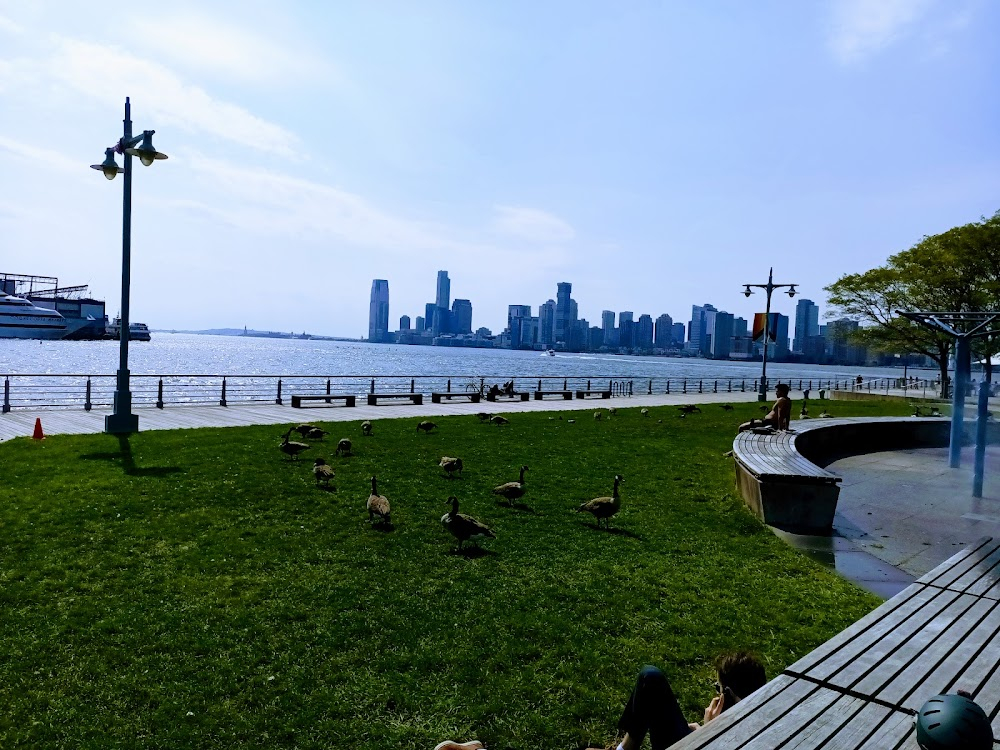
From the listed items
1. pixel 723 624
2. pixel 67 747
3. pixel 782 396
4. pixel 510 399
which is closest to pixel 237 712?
pixel 67 747

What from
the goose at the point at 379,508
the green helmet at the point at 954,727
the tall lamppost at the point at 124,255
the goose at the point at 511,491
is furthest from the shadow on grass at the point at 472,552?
the tall lamppost at the point at 124,255

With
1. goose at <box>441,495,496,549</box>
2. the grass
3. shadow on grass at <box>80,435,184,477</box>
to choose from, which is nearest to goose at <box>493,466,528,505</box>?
the grass

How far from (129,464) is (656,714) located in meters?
11.1

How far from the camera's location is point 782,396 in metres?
16.3

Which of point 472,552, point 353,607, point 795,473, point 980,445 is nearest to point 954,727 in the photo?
point 353,607

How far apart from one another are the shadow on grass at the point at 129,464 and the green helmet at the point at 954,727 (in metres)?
11.1

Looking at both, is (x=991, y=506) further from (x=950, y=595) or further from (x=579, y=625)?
(x=579, y=625)

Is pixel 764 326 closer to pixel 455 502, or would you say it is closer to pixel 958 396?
pixel 958 396

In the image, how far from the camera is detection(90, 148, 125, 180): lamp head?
15.2 m

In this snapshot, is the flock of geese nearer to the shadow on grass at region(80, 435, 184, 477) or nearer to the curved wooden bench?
the shadow on grass at region(80, 435, 184, 477)

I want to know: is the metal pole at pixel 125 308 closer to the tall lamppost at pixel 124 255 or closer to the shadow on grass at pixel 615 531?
the tall lamppost at pixel 124 255

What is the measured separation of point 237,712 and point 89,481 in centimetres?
753

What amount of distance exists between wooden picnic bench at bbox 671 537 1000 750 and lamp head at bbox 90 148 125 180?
659 inches

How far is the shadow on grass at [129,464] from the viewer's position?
11.2 m
